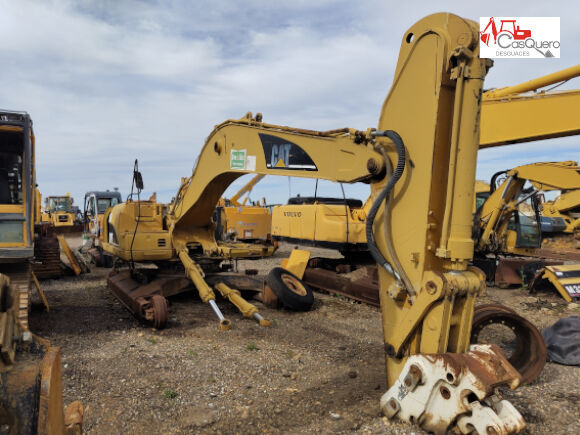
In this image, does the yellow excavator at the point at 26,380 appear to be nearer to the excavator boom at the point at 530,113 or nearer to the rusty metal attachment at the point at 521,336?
the rusty metal attachment at the point at 521,336

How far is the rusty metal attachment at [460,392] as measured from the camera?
275cm

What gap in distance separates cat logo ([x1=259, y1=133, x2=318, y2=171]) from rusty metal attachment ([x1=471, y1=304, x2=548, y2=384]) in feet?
6.45

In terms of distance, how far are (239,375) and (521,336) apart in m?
2.59

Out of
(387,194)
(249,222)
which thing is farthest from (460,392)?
(249,222)

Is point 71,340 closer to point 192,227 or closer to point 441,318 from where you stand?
point 192,227

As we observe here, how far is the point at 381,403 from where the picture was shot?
3242 millimetres

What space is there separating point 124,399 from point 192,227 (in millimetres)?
4121

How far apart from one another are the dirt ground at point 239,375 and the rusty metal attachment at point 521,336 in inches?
7.3

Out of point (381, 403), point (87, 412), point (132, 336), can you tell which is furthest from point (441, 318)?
point (132, 336)

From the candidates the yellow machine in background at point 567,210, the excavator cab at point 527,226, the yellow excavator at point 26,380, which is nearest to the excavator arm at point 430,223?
the yellow excavator at point 26,380

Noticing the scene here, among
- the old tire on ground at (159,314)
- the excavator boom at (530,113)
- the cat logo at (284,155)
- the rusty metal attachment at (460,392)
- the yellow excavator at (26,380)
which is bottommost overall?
the old tire on ground at (159,314)

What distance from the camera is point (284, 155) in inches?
179

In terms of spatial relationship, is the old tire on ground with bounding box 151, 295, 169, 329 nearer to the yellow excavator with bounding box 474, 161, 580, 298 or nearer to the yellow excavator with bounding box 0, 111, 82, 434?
the yellow excavator with bounding box 0, 111, 82, 434

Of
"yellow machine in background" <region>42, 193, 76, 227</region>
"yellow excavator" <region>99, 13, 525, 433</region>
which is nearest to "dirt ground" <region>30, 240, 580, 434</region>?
"yellow excavator" <region>99, 13, 525, 433</region>
